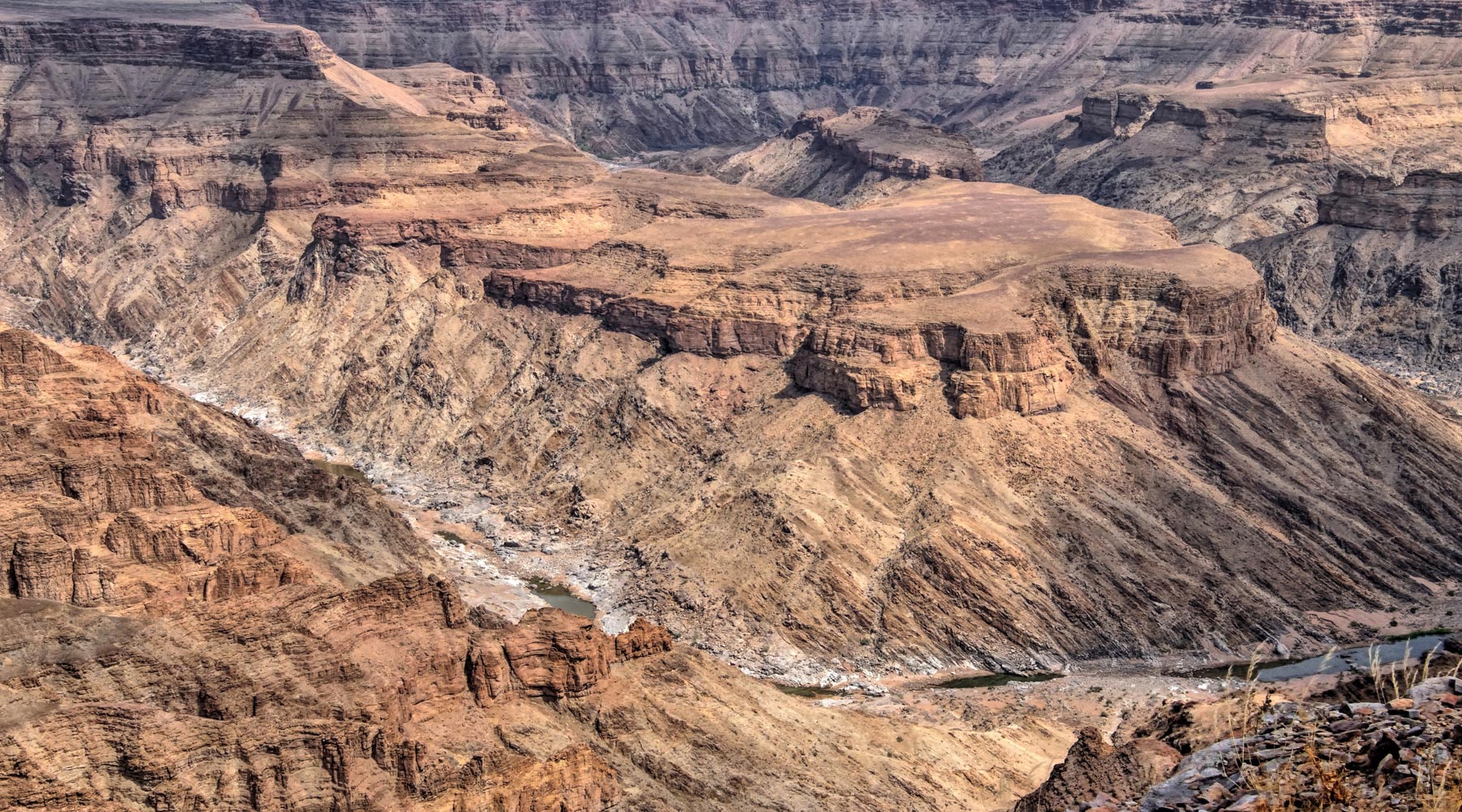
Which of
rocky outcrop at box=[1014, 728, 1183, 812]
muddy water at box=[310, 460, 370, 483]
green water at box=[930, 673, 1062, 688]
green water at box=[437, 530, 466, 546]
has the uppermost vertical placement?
rocky outcrop at box=[1014, 728, 1183, 812]

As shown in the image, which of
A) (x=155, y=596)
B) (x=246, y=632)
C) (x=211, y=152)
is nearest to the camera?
(x=246, y=632)

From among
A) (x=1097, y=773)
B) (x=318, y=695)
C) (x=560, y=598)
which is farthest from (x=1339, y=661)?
(x=318, y=695)

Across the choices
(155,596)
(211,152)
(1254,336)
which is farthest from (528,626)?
(211,152)

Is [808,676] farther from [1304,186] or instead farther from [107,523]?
[1304,186]

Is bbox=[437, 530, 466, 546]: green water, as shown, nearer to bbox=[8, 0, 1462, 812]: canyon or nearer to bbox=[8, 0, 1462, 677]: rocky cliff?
bbox=[8, 0, 1462, 812]: canyon

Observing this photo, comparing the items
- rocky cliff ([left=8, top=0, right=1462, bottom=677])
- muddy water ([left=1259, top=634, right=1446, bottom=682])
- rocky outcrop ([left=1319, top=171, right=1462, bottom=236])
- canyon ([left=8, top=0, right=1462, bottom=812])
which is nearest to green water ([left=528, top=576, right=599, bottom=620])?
canyon ([left=8, top=0, right=1462, bottom=812])

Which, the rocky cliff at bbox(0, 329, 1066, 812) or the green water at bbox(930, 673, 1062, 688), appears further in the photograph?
the green water at bbox(930, 673, 1062, 688)
